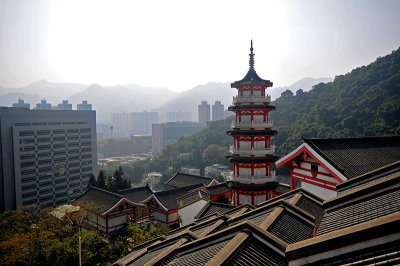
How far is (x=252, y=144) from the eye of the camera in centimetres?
2136

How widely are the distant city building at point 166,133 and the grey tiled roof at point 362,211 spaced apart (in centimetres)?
14319

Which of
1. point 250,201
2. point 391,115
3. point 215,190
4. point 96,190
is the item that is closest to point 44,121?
point 96,190

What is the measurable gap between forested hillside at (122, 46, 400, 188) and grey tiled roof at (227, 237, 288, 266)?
162 ft

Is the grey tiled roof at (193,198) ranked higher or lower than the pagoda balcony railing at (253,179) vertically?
lower

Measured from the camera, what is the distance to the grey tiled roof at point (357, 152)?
10.9m

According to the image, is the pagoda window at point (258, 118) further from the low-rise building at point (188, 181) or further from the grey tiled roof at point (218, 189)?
the low-rise building at point (188, 181)

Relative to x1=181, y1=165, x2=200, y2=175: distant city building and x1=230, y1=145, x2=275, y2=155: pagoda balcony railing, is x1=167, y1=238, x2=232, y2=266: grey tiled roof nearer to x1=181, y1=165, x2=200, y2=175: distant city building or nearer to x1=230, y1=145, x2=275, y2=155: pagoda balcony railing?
x1=230, y1=145, x2=275, y2=155: pagoda balcony railing

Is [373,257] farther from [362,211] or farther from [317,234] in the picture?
[362,211]

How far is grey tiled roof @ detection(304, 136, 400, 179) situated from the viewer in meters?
10.9

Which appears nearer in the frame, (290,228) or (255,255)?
(255,255)

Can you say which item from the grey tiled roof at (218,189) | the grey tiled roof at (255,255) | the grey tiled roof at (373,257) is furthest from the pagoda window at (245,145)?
the grey tiled roof at (373,257)

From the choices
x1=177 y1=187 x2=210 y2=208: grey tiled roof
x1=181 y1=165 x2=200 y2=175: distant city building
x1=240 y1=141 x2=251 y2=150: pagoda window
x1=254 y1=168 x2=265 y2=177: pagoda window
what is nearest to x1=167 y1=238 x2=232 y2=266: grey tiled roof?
x1=254 y1=168 x2=265 y2=177: pagoda window

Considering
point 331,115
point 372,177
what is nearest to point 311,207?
point 372,177

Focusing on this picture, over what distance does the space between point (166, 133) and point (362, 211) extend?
14816 cm
